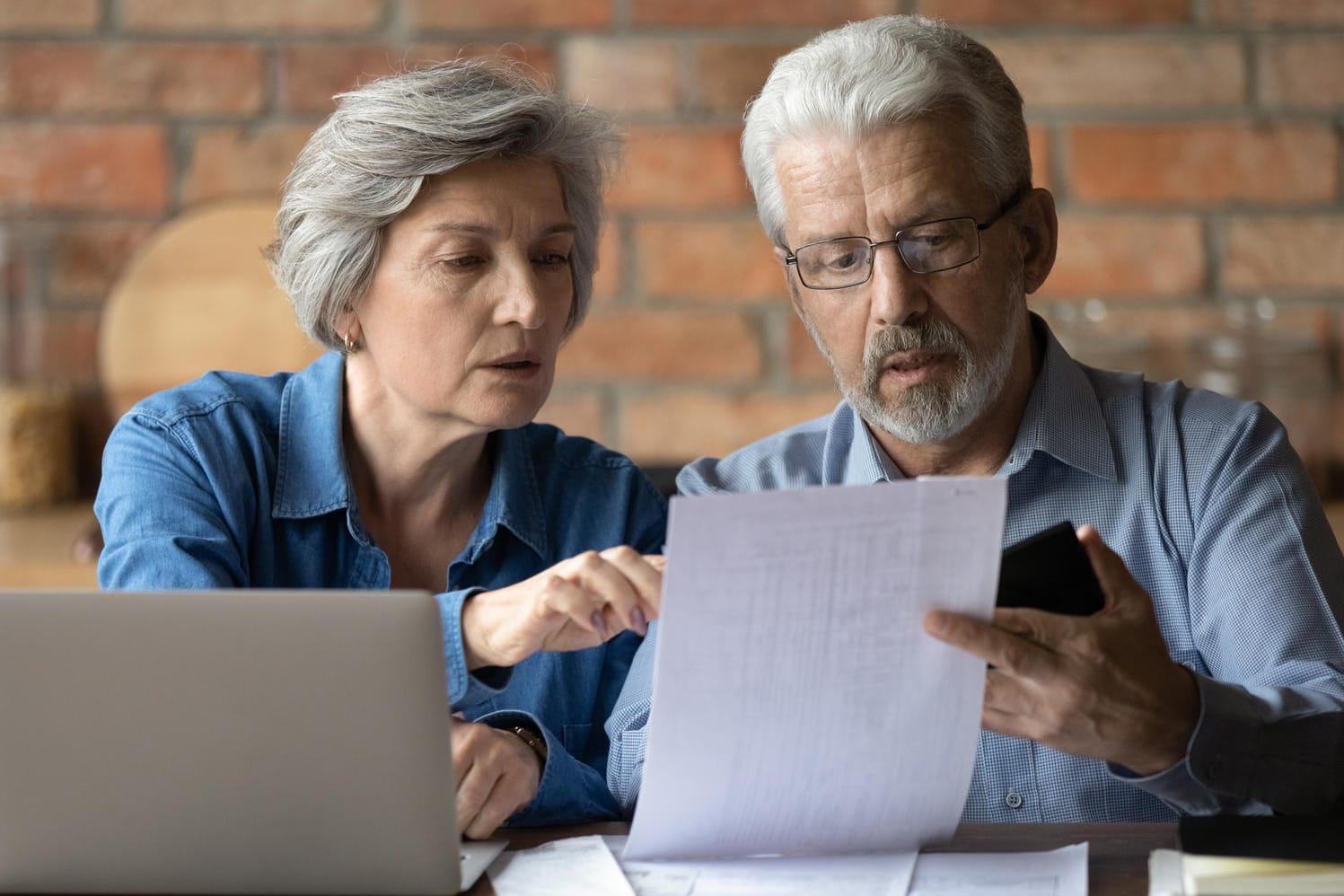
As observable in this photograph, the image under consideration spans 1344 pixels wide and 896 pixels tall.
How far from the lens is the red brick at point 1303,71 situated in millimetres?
2287

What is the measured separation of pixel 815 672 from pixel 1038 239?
2.38 ft

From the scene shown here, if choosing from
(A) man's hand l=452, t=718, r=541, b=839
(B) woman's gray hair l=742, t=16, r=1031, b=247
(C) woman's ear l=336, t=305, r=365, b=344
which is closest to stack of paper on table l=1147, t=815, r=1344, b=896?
(A) man's hand l=452, t=718, r=541, b=839

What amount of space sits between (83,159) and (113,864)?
5.79 ft

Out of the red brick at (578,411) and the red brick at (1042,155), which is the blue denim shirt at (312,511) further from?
the red brick at (1042,155)

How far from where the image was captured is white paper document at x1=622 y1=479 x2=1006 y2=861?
0.87 m

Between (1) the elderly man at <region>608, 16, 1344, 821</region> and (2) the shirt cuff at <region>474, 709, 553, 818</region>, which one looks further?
(1) the elderly man at <region>608, 16, 1344, 821</region>

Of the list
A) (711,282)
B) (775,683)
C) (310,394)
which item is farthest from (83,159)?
(775,683)

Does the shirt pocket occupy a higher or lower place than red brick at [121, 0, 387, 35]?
lower

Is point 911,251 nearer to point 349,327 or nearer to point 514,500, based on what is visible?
point 514,500

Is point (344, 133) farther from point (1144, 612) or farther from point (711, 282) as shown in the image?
point (711, 282)

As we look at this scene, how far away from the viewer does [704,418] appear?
2416 millimetres

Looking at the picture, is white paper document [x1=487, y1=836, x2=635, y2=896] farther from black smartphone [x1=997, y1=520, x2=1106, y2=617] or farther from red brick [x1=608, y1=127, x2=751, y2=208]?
red brick [x1=608, y1=127, x2=751, y2=208]

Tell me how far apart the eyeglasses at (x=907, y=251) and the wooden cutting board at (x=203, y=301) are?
3.98 ft

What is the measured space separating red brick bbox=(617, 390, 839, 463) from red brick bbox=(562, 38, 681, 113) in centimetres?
47
